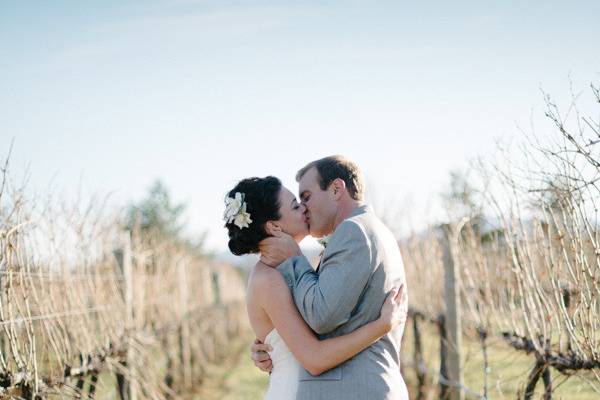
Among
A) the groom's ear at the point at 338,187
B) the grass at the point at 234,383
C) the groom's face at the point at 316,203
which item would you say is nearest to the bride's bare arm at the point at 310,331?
the groom's face at the point at 316,203

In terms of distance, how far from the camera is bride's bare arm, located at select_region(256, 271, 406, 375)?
3021mm

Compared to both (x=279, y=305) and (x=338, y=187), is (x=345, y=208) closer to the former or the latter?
(x=338, y=187)

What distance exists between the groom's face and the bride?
4 centimetres

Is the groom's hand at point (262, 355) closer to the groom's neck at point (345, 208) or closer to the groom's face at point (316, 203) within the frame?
the groom's face at point (316, 203)

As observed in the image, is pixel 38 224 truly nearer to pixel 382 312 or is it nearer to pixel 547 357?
pixel 382 312

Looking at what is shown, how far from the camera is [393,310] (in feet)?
10.1

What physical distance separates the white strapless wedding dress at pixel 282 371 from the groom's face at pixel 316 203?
1.98 ft

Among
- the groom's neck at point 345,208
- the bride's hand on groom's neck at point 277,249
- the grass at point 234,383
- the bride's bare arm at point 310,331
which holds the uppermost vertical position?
the groom's neck at point 345,208

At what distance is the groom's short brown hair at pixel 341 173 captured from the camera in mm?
3490

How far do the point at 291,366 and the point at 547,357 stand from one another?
7.11 feet

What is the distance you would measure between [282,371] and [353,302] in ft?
2.27

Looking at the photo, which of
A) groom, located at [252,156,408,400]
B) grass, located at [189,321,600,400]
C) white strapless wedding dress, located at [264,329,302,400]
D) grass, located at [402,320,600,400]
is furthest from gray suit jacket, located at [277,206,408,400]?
grass, located at [189,321,600,400]

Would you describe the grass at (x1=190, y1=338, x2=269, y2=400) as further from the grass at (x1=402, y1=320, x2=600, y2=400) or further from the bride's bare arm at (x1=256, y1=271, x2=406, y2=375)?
the bride's bare arm at (x1=256, y1=271, x2=406, y2=375)

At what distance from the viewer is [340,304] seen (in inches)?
115
